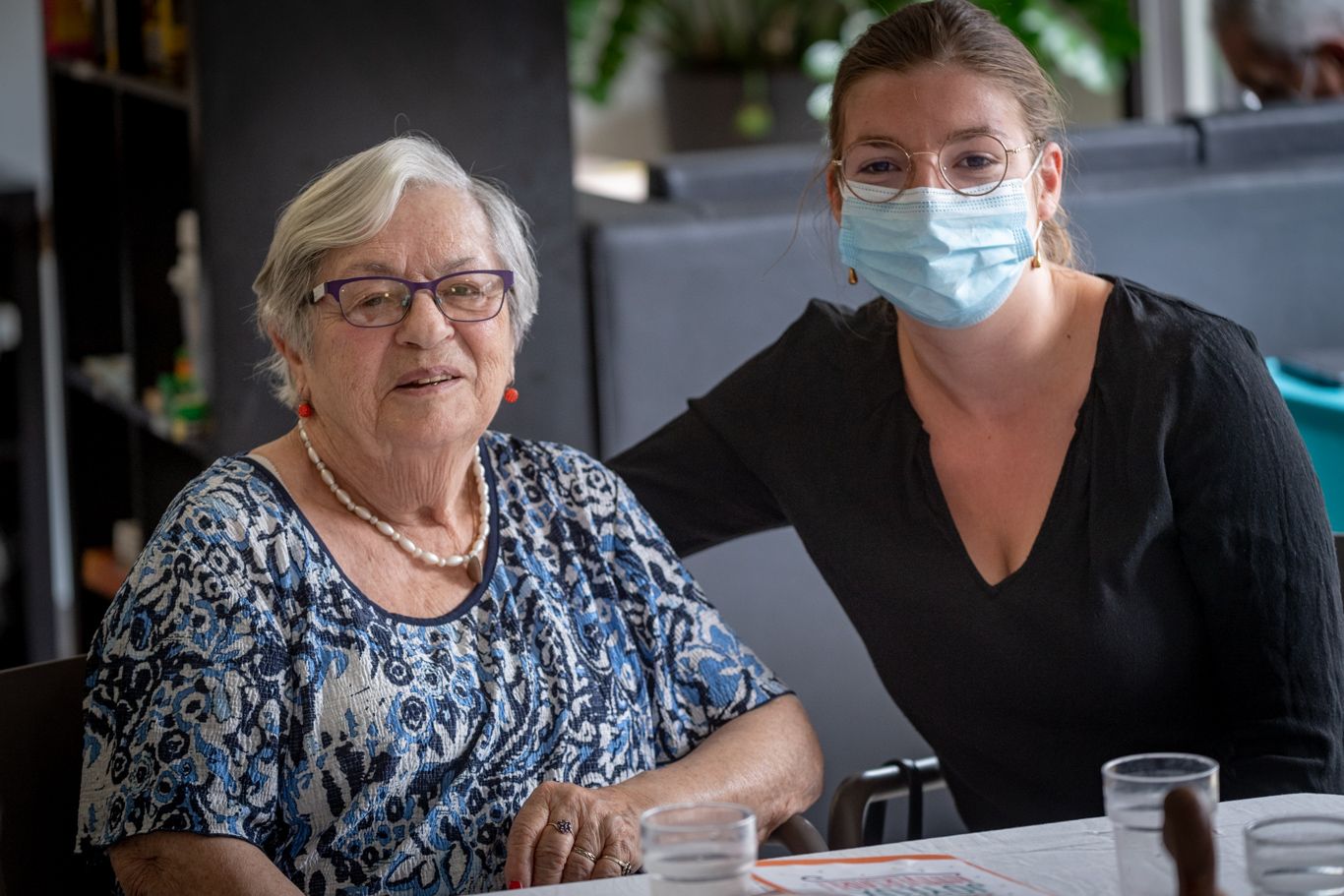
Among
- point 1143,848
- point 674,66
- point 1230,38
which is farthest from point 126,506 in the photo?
point 674,66

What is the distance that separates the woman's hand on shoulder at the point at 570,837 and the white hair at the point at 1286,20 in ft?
8.30

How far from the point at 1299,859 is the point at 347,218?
1095 mm

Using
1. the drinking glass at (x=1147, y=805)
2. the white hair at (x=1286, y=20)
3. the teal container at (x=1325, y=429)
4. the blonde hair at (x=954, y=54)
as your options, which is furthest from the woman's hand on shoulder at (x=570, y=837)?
the white hair at (x=1286, y=20)

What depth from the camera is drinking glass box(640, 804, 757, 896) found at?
117 centimetres

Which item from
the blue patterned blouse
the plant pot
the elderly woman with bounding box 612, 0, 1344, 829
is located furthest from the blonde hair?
the plant pot

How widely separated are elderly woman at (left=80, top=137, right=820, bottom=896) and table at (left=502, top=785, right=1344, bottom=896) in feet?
0.87

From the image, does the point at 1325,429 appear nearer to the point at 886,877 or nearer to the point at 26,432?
the point at 886,877

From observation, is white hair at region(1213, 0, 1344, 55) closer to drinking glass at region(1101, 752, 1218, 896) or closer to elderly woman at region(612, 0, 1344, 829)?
elderly woman at region(612, 0, 1344, 829)

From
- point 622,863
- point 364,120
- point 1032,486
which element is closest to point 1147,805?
point 622,863

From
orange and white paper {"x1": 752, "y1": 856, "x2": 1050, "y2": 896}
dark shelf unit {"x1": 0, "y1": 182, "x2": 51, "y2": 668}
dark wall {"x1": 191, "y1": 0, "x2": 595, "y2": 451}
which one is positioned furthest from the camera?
dark shelf unit {"x1": 0, "y1": 182, "x2": 51, "y2": 668}

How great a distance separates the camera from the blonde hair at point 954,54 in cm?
182

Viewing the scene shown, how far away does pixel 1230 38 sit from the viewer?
143 inches

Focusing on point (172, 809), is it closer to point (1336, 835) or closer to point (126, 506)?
point (1336, 835)

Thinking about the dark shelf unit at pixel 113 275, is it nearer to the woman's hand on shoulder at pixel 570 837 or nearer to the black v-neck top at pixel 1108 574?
the black v-neck top at pixel 1108 574
